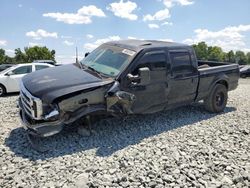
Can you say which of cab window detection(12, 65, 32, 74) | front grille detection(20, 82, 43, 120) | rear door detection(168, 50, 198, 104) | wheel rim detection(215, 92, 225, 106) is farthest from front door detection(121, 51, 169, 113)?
cab window detection(12, 65, 32, 74)

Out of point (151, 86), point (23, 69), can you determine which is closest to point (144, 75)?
point (151, 86)

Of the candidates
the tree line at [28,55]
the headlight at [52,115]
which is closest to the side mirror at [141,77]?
the headlight at [52,115]

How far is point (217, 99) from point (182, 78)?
77.2 inches

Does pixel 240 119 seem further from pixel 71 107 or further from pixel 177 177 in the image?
pixel 71 107

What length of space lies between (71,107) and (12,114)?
111 inches

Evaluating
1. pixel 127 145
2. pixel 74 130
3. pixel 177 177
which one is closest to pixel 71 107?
pixel 74 130

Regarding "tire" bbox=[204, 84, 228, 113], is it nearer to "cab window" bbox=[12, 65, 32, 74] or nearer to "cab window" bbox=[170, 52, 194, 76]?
"cab window" bbox=[170, 52, 194, 76]

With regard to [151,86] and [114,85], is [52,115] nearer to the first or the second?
[114,85]

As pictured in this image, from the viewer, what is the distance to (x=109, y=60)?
605 centimetres

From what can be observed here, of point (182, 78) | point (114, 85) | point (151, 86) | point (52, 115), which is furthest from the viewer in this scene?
point (182, 78)

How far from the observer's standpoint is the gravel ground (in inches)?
159

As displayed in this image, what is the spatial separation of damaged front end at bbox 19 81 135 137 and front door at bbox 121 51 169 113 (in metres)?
0.25

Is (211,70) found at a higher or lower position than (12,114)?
higher

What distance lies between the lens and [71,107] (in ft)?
15.9
